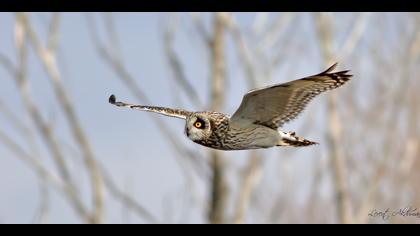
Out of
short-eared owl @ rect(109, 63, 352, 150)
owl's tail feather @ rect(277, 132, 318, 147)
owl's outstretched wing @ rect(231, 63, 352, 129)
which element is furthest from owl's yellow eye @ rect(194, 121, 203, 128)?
owl's tail feather @ rect(277, 132, 318, 147)

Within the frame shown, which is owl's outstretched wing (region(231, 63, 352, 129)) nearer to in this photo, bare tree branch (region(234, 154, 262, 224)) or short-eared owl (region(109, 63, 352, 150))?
short-eared owl (region(109, 63, 352, 150))

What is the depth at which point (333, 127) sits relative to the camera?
10.0 m

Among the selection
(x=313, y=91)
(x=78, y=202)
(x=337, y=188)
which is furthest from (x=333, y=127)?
(x=313, y=91)

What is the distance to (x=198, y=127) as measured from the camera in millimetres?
3746

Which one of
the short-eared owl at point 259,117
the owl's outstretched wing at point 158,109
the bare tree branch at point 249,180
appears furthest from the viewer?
the bare tree branch at point 249,180

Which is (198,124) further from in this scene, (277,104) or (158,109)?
(277,104)

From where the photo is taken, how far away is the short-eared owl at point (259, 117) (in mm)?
3328

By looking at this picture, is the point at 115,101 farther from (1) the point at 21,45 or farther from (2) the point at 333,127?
(2) the point at 333,127

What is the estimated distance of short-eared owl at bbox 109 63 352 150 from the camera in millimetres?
3328

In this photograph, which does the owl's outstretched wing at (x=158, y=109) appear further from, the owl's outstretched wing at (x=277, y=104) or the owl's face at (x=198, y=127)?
the owl's outstretched wing at (x=277, y=104)

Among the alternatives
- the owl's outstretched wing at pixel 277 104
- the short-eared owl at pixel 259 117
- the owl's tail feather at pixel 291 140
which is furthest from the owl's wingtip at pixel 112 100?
the owl's tail feather at pixel 291 140

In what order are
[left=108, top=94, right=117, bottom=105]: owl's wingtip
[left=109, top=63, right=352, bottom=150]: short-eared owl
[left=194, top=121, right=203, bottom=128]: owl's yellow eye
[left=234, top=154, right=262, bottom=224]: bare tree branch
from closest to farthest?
[left=109, top=63, right=352, bottom=150]: short-eared owl < [left=108, top=94, right=117, bottom=105]: owl's wingtip < [left=194, top=121, right=203, bottom=128]: owl's yellow eye < [left=234, top=154, right=262, bottom=224]: bare tree branch

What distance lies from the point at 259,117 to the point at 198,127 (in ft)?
1.18
